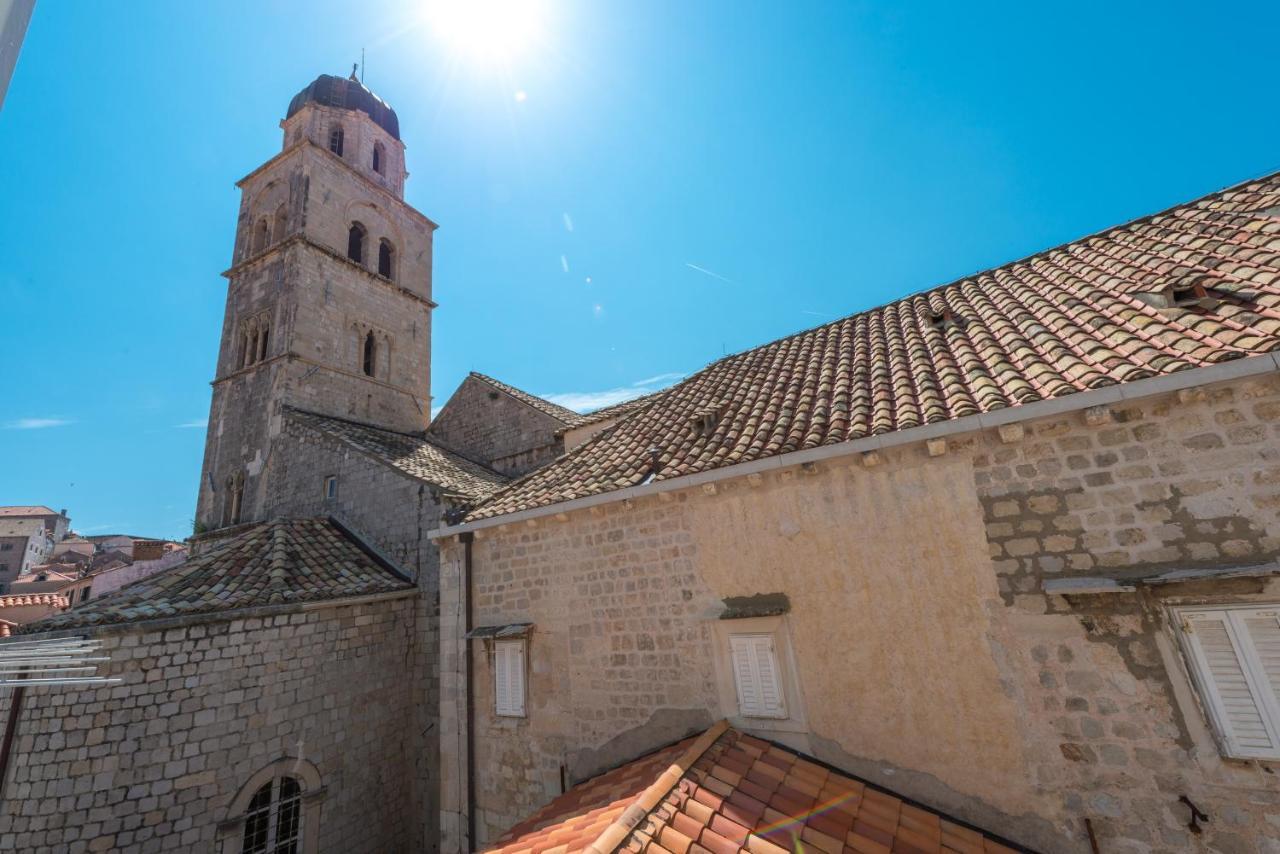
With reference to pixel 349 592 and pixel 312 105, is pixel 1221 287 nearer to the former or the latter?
pixel 349 592

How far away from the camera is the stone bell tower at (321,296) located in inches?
567

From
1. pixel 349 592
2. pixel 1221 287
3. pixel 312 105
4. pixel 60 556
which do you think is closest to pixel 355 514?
pixel 349 592

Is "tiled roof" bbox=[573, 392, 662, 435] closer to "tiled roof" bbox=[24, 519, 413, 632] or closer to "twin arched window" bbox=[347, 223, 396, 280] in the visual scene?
"tiled roof" bbox=[24, 519, 413, 632]

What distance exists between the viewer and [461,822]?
655 centimetres

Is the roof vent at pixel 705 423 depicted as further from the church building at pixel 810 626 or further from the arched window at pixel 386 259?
the arched window at pixel 386 259

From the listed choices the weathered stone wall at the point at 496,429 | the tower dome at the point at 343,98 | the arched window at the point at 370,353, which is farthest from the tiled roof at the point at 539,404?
the tower dome at the point at 343,98

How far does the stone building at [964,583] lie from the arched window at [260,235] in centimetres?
1634

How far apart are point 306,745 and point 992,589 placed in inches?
360

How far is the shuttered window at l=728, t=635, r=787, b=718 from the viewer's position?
16.1ft

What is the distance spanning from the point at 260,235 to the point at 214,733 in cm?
1618

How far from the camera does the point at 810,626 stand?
15.7 ft

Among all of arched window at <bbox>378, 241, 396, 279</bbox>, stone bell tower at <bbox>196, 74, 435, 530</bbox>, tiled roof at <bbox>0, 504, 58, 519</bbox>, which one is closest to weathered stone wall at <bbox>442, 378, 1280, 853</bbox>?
stone bell tower at <bbox>196, 74, 435, 530</bbox>

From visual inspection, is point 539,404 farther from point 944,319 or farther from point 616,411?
point 944,319

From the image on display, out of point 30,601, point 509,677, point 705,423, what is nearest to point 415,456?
point 509,677
